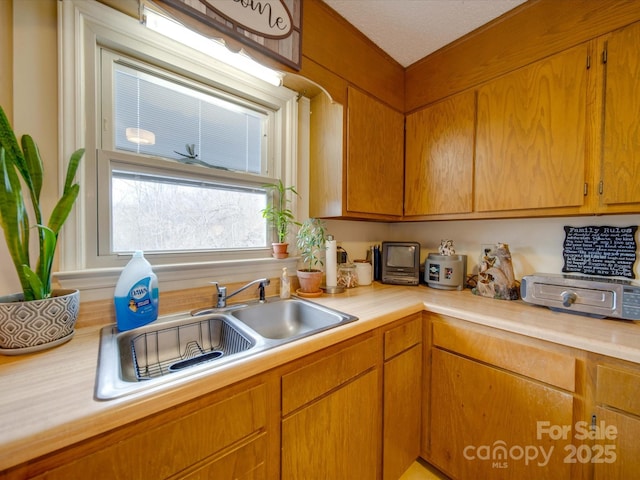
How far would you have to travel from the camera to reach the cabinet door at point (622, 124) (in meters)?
0.97

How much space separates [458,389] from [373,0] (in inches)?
74.5

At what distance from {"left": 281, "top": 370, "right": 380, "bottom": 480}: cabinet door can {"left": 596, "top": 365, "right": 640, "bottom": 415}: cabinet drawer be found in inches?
29.4

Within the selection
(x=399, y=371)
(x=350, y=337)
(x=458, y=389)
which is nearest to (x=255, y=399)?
(x=350, y=337)

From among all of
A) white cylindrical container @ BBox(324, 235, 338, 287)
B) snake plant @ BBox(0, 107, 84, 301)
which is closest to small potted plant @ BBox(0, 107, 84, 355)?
snake plant @ BBox(0, 107, 84, 301)

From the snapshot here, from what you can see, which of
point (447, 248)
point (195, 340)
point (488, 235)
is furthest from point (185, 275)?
point (488, 235)

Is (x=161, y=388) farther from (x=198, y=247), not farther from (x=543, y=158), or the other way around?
(x=543, y=158)

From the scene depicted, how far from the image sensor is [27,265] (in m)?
0.74

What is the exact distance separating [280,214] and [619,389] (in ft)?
4.92

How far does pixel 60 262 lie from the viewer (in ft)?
2.93

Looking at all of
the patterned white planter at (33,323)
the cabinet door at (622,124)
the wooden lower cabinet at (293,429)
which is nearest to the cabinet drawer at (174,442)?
the wooden lower cabinet at (293,429)

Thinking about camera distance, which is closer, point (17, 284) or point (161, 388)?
point (161, 388)

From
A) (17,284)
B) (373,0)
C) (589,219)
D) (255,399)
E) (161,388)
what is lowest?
(255,399)

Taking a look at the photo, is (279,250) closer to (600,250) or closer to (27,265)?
(27,265)

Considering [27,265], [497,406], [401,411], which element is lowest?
[401,411]
